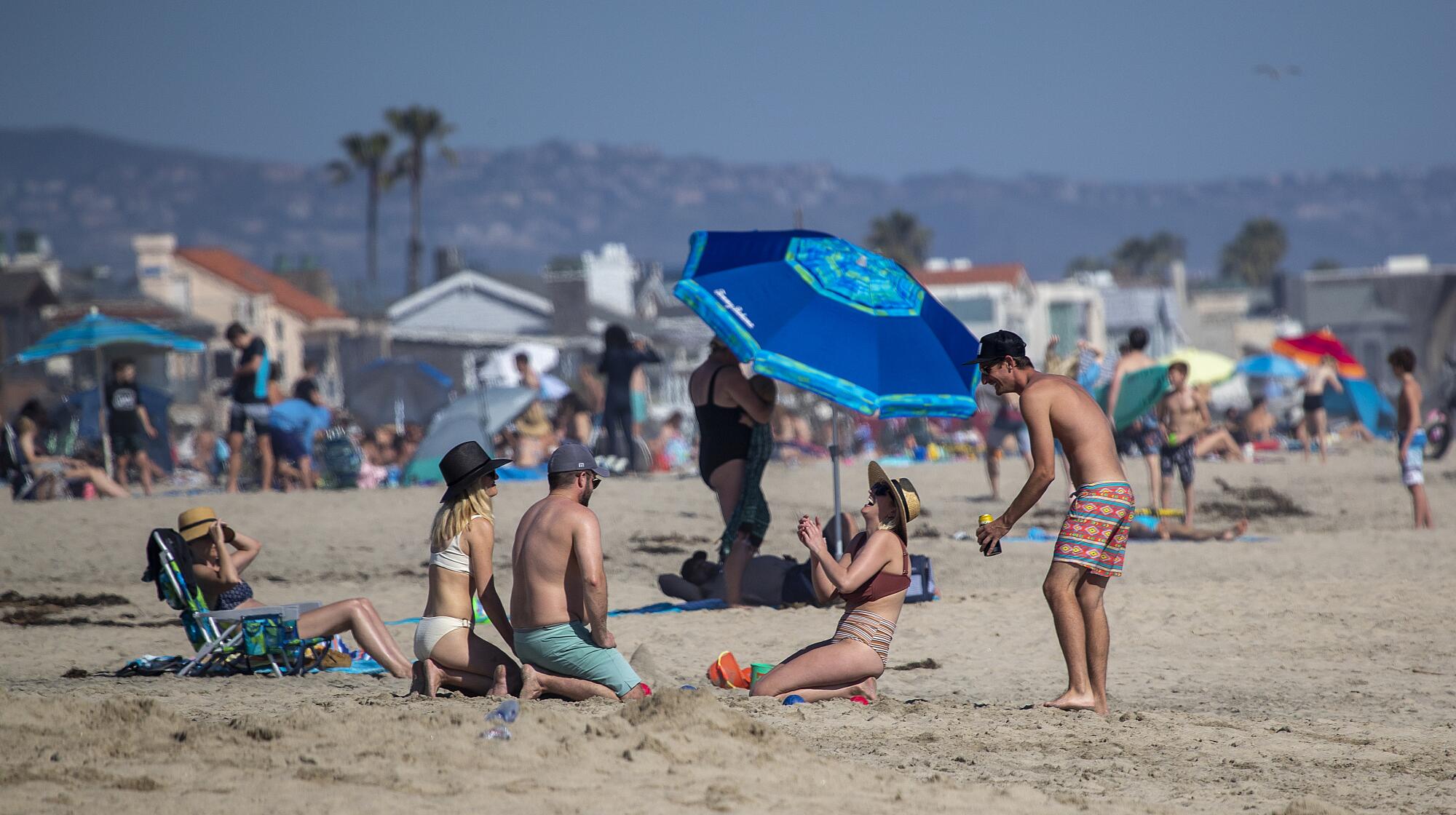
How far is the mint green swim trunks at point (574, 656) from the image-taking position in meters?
5.93

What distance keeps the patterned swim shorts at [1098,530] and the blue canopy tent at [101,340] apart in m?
11.0

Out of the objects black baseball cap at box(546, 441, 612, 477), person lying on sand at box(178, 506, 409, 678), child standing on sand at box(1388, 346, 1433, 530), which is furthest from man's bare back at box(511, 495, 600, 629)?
child standing on sand at box(1388, 346, 1433, 530)

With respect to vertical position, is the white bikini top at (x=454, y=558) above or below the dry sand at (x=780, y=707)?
above

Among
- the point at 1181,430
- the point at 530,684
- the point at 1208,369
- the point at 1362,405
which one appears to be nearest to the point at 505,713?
the point at 530,684

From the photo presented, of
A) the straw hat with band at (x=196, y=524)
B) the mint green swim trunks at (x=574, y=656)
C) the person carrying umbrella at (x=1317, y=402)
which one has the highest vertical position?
the person carrying umbrella at (x=1317, y=402)

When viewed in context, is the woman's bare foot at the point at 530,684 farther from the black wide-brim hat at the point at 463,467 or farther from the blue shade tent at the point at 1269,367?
the blue shade tent at the point at 1269,367

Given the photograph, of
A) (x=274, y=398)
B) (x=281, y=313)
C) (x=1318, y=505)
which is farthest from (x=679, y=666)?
(x=281, y=313)

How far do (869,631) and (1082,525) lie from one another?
37.2 inches

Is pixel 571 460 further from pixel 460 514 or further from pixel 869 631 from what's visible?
pixel 869 631

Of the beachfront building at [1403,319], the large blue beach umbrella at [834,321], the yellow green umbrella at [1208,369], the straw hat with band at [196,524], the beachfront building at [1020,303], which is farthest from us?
the beachfront building at [1403,319]

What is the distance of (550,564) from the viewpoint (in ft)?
19.3

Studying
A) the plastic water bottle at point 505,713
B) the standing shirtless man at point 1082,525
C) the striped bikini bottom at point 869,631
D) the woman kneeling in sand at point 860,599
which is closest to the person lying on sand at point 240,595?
the woman kneeling in sand at point 860,599

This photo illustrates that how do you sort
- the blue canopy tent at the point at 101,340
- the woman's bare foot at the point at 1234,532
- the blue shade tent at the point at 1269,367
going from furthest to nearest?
the blue shade tent at the point at 1269,367, the blue canopy tent at the point at 101,340, the woman's bare foot at the point at 1234,532

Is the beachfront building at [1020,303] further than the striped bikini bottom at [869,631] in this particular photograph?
Yes
